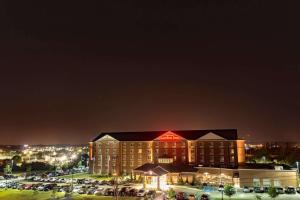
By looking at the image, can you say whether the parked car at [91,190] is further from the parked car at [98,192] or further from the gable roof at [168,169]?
the gable roof at [168,169]

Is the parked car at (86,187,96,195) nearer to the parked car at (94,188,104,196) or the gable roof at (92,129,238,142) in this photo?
the parked car at (94,188,104,196)

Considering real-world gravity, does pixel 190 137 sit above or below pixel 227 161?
above

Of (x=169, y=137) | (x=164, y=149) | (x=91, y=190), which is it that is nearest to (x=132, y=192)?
(x=91, y=190)

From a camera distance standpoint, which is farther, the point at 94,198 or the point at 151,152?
the point at 151,152

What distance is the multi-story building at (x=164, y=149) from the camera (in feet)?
201

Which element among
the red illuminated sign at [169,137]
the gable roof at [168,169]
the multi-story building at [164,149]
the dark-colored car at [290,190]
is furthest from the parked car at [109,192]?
the red illuminated sign at [169,137]

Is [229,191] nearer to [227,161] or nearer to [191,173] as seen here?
[191,173]

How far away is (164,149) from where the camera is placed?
6569cm

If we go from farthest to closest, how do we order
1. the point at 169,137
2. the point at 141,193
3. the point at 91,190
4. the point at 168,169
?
the point at 169,137, the point at 168,169, the point at 91,190, the point at 141,193

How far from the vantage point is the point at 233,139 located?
200ft

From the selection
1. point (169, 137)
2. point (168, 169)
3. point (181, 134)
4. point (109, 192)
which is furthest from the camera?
point (181, 134)

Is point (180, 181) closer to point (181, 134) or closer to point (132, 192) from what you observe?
point (132, 192)

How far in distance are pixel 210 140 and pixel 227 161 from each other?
5.00 metres

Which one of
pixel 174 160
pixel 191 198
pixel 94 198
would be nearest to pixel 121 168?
pixel 174 160
